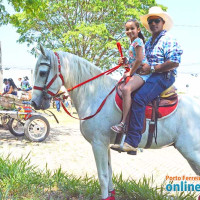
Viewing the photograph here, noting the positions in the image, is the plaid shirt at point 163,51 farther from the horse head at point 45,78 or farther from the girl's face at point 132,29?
the horse head at point 45,78

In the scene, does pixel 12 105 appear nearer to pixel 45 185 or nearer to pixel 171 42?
pixel 45 185

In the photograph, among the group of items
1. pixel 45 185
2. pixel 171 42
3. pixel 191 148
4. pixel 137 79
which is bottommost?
pixel 45 185

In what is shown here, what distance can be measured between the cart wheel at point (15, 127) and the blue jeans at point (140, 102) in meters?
6.72

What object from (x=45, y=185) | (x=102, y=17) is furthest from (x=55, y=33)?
(x=45, y=185)

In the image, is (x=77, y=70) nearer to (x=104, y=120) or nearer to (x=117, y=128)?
(x=104, y=120)

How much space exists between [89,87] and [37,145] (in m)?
5.17

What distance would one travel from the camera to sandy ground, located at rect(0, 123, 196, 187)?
19.4 feet

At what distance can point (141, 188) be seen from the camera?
13.8 feet

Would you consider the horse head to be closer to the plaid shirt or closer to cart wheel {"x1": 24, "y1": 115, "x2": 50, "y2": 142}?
the plaid shirt

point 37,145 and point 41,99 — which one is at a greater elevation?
point 41,99

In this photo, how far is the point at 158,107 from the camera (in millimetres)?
3465

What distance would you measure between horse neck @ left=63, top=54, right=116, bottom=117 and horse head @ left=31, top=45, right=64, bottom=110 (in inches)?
7.4

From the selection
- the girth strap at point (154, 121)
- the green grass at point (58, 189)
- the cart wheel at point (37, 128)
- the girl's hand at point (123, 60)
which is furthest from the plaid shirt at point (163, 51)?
the cart wheel at point (37, 128)

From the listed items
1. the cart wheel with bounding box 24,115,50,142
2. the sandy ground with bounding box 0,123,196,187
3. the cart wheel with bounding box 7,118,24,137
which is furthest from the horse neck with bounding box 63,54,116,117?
the cart wheel with bounding box 7,118,24,137
